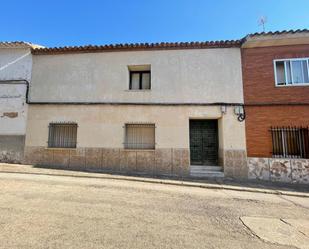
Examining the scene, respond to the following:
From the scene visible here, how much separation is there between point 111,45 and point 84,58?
1.45 m

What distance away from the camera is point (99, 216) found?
414 centimetres

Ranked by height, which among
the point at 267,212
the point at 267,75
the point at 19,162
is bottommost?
the point at 267,212

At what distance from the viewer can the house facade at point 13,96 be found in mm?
10195

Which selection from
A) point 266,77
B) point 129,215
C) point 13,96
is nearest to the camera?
point 129,215

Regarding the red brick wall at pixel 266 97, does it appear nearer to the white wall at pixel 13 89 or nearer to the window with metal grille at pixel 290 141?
the window with metal grille at pixel 290 141

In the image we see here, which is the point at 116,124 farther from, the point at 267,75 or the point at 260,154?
the point at 267,75

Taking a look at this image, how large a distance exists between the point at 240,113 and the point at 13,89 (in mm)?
10554

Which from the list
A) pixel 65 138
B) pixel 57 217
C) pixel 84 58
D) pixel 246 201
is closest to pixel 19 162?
pixel 65 138

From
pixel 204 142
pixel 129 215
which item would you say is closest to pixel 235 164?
pixel 204 142

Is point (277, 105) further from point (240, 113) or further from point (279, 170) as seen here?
point (279, 170)

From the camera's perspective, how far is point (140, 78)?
35.4ft

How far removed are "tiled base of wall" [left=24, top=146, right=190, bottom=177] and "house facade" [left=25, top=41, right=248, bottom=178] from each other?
0.04 metres

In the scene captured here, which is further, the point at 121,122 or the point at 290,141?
the point at 121,122

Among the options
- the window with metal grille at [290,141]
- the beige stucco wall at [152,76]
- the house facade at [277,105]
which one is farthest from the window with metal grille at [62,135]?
the window with metal grille at [290,141]
